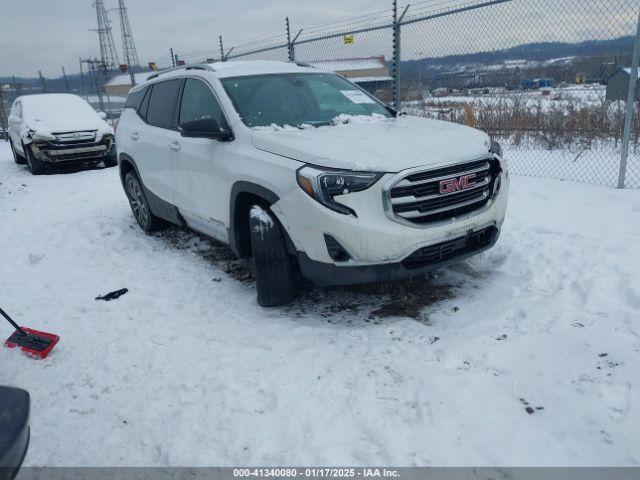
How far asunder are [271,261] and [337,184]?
82cm

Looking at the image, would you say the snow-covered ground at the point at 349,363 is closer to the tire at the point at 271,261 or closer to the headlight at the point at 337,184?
the tire at the point at 271,261

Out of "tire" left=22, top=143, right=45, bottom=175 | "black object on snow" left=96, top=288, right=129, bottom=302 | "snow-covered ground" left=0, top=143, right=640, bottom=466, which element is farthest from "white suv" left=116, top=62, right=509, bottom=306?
"tire" left=22, top=143, right=45, bottom=175

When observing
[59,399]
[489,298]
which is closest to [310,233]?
[489,298]

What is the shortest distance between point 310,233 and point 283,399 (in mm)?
1060

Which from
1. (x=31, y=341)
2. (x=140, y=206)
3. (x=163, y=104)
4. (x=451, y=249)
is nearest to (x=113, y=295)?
(x=31, y=341)

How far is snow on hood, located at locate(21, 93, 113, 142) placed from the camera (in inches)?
423

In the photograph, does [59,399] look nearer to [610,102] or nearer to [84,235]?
[84,235]

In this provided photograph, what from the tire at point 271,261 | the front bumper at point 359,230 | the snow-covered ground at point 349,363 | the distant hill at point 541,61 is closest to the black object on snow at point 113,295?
the snow-covered ground at point 349,363

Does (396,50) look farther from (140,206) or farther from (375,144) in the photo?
(375,144)

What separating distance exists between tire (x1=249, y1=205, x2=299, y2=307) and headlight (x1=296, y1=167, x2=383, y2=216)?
50cm

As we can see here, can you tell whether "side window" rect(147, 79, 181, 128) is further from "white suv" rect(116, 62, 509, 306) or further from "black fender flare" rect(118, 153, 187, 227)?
"black fender flare" rect(118, 153, 187, 227)

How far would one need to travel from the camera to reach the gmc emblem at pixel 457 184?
10.7 feet

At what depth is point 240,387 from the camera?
282 centimetres

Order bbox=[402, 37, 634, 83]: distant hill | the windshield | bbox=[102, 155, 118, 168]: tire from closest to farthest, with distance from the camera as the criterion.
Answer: the windshield → bbox=[402, 37, 634, 83]: distant hill → bbox=[102, 155, 118, 168]: tire
